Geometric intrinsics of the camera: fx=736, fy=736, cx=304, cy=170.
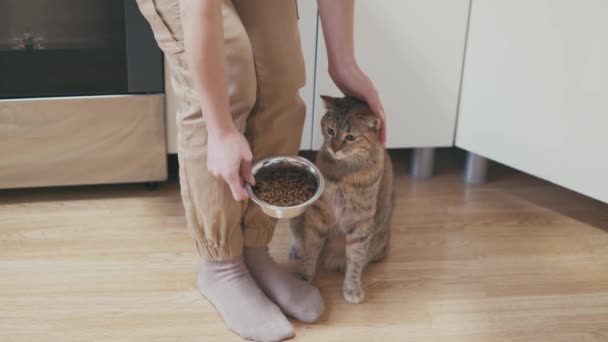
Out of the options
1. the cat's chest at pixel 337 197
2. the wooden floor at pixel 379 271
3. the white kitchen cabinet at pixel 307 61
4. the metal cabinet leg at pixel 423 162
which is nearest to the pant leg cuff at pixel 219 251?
the wooden floor at pixel 379 271

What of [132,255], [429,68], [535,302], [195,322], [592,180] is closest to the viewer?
[195,322]

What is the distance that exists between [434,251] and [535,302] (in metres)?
0.28

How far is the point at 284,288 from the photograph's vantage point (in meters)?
1.51

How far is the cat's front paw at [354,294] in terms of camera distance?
61.2 inches

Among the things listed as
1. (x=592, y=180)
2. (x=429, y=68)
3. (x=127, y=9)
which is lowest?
(x=592, y=180)

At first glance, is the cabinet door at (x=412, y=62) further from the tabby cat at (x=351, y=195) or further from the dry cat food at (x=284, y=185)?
the dry cat food at (x=284, y=185)

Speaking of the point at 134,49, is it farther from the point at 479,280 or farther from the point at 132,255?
the point at 479,280

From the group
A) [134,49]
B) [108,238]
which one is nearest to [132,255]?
[108,238]

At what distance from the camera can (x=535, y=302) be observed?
5.19 feet

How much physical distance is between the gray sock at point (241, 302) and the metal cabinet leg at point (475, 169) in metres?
0.90

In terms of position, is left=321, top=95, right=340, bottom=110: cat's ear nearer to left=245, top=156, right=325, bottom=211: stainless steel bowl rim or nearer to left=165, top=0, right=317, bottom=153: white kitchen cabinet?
left=245, top=156, right=325, bottom=211: stainless steel bowl rim

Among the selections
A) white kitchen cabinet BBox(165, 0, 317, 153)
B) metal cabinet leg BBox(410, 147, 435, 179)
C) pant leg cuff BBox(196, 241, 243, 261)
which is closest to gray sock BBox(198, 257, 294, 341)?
pant leg cuff BBox(196, 241, 243, 261)

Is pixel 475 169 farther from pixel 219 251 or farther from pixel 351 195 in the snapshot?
pixel 219 251

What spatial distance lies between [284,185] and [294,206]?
0.33 ft
